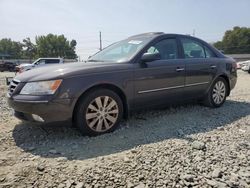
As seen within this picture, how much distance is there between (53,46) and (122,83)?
68.1 meters

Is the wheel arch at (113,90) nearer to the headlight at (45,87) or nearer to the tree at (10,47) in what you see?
the headlight at (45,87)

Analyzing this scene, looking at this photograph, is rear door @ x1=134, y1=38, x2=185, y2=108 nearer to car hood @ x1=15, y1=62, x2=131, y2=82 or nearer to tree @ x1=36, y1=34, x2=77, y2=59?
car hood @ x1=15, y1=62, x2=131, y2=82

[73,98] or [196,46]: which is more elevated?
[196,46]

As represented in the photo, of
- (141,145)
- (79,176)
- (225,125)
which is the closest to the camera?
(79,176)

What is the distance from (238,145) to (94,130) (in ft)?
6.67

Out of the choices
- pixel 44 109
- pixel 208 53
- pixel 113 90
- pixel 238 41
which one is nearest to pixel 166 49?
pixel 208 53

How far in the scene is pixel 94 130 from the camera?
387 centimetres

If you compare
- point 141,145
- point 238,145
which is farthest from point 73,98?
point 238,145

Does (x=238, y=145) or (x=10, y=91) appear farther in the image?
(x=10, y=91)

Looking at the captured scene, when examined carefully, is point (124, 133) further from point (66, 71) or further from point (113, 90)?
point (66, 71)

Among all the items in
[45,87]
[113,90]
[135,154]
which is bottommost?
[135,154]

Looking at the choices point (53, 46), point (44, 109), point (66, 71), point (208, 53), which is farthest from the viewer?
point (53, 46)

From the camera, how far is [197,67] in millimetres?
5246

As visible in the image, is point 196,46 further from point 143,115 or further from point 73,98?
point 73,98
